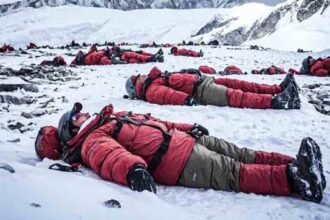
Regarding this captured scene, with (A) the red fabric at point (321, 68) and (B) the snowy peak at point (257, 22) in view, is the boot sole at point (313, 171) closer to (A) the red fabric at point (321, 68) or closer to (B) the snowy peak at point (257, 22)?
(A) the red fabric at point (321, 68)

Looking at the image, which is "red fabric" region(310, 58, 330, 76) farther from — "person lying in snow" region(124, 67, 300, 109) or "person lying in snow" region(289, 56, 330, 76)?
"person lying in snow" region(124, 67, 300, 109)

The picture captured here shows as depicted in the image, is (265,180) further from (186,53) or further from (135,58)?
(186,53)

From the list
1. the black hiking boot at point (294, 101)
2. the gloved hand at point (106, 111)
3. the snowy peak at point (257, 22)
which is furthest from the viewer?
the snowy peak at point (257, 22)

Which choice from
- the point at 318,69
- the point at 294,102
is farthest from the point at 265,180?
the point at 318,69

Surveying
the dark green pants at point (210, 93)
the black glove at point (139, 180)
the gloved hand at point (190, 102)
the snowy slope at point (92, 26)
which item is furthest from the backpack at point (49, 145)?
the snowy slope at point (92, 26)

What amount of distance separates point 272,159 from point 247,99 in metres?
2.67

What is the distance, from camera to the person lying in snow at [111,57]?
13336 millimetres

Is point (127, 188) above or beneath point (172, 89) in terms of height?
beneath

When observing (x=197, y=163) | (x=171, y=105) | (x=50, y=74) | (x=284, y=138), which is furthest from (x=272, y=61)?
(x=197, y=163)

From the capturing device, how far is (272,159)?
398cm

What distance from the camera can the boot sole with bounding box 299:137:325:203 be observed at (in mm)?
3402

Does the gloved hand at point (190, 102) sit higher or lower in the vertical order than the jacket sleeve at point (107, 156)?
lower

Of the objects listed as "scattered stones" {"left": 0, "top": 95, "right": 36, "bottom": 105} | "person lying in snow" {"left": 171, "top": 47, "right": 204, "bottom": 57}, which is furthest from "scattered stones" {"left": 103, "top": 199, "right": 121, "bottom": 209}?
"person lying in snow" {"left": 171, "top": 47, "right": 204, "bottom": 57}

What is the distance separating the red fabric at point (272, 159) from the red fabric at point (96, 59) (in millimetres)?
9728
